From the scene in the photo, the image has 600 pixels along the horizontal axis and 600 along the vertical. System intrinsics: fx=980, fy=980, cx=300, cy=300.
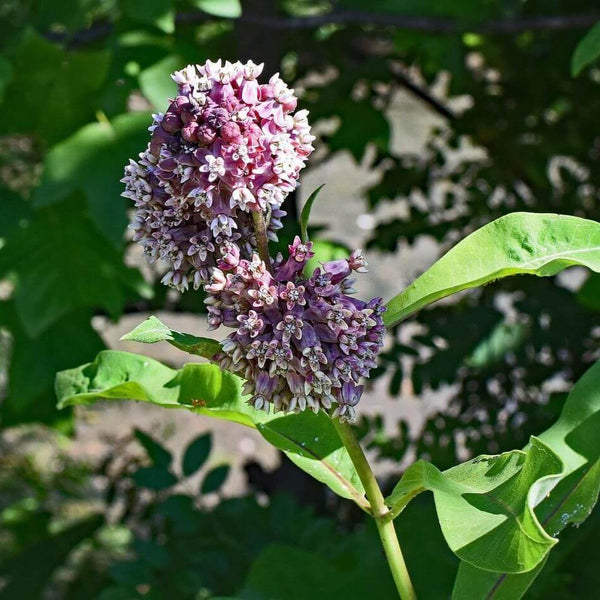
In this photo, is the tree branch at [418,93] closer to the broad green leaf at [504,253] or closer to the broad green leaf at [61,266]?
the broad green leaf at [61,266]

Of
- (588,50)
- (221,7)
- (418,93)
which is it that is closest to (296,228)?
(221,7)

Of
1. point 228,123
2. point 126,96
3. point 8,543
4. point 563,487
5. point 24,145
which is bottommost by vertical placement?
point 8,543

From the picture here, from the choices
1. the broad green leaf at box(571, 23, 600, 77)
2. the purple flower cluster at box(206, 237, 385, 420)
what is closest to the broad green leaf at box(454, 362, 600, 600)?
the purple flower cluster at box(206, 237, 385, 420)

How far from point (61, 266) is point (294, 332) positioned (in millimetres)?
1289

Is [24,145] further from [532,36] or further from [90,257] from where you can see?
[532,36]

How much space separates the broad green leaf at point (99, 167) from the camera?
81.8 inches

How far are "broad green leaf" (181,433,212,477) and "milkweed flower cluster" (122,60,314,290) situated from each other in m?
1.45

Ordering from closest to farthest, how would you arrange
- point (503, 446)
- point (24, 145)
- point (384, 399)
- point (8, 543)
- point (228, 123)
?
point (228, 123)
point (503, 446)
point (24, 145)
point (8, 543)
point (384, 399)

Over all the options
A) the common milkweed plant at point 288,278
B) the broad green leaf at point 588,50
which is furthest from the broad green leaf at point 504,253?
the broad green leaf at point 588,50

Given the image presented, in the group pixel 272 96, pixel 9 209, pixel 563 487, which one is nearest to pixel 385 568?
pixel 563 487

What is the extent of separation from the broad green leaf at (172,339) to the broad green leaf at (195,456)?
1.45 metres

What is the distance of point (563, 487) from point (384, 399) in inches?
159

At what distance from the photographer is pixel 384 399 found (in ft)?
17.5

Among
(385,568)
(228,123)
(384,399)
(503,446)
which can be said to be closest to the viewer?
(228,123)
